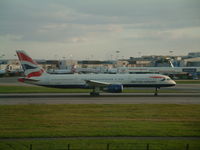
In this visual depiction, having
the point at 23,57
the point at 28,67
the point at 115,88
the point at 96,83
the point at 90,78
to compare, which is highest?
the point at 23,57

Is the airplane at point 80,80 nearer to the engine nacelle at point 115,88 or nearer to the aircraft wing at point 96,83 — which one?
the aircraft wing at point 96,83

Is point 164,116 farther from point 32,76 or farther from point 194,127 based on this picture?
point 32,76

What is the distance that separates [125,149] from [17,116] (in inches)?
549

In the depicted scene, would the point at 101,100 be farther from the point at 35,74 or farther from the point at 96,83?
the point at 35,74

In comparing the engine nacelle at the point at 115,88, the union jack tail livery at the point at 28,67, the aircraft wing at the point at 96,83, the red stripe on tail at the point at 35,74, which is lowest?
the engine nacelle at the point at 115,88

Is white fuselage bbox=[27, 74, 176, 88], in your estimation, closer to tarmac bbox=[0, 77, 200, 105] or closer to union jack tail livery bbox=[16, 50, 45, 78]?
union jack tail livery bbox=[16, 50, 45, 78]

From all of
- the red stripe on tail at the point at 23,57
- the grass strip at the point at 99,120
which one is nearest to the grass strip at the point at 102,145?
the grass strip at the point at 99,120

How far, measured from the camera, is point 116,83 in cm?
4800

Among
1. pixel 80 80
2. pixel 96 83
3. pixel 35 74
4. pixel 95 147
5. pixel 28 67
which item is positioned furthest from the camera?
pixel 28 67

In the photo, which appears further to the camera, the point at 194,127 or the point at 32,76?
the point at 32,76

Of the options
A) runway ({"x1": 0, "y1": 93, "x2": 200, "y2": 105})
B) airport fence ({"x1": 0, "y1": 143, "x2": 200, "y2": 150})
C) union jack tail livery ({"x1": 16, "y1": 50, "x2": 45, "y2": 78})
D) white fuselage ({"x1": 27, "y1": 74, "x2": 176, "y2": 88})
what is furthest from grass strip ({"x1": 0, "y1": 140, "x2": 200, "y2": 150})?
union jack tail livery ({"x1": 16, "y1": 50, "x2": 45, "y2": 78})

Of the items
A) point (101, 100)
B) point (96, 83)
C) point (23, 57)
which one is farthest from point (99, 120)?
point (23, 57)

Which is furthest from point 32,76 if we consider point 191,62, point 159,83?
point 191,62

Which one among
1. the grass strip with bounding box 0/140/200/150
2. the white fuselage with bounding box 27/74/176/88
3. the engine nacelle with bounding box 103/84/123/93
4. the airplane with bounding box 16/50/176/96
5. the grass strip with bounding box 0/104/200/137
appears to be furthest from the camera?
the white fuselage with bounding box 27/74/176/88
